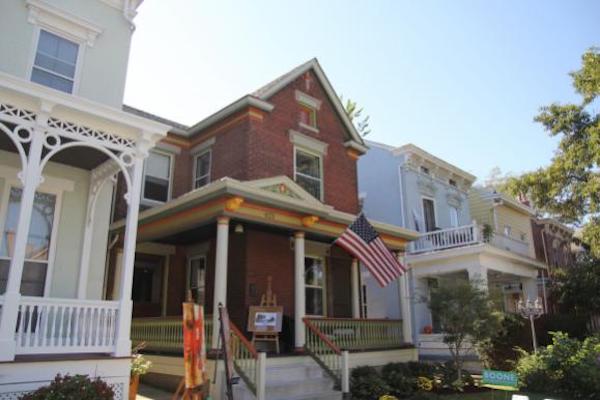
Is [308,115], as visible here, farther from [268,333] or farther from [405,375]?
[405,375]

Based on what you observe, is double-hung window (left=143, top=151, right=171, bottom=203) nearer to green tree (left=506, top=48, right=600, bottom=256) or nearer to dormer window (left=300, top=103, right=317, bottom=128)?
dormer window (left=300, top=103, right=317, bottom=128)

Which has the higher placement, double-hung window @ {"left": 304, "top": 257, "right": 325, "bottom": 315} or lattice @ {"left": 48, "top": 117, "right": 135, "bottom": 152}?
lattice @ {"left": 48, "top": 117, "right": 135, "bottom": 152}

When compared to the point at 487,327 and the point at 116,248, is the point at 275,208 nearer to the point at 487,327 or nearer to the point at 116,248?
the point at 116,248

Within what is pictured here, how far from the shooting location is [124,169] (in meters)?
8.65

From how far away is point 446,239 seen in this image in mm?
19547

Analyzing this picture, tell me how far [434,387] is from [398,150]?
11698mm

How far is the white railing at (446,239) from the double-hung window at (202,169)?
30.9 feet

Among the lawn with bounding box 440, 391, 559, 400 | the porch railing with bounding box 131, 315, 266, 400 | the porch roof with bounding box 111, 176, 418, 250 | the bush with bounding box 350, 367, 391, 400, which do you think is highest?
the porch roof with bounding box 111, 176, 418, 250

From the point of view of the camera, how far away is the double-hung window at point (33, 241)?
30.3ft

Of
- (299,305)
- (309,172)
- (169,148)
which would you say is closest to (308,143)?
(309,172)

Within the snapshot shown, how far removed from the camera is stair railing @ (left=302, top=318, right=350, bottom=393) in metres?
10.7

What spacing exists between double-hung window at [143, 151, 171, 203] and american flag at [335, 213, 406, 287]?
6.25 m

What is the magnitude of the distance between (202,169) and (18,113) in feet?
26.5

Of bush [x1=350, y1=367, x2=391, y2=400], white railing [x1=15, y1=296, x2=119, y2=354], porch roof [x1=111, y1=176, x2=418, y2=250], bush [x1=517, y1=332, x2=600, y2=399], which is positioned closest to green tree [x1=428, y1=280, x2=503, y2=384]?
bush [x1=517, y1=332, x2=600, y2=399]
